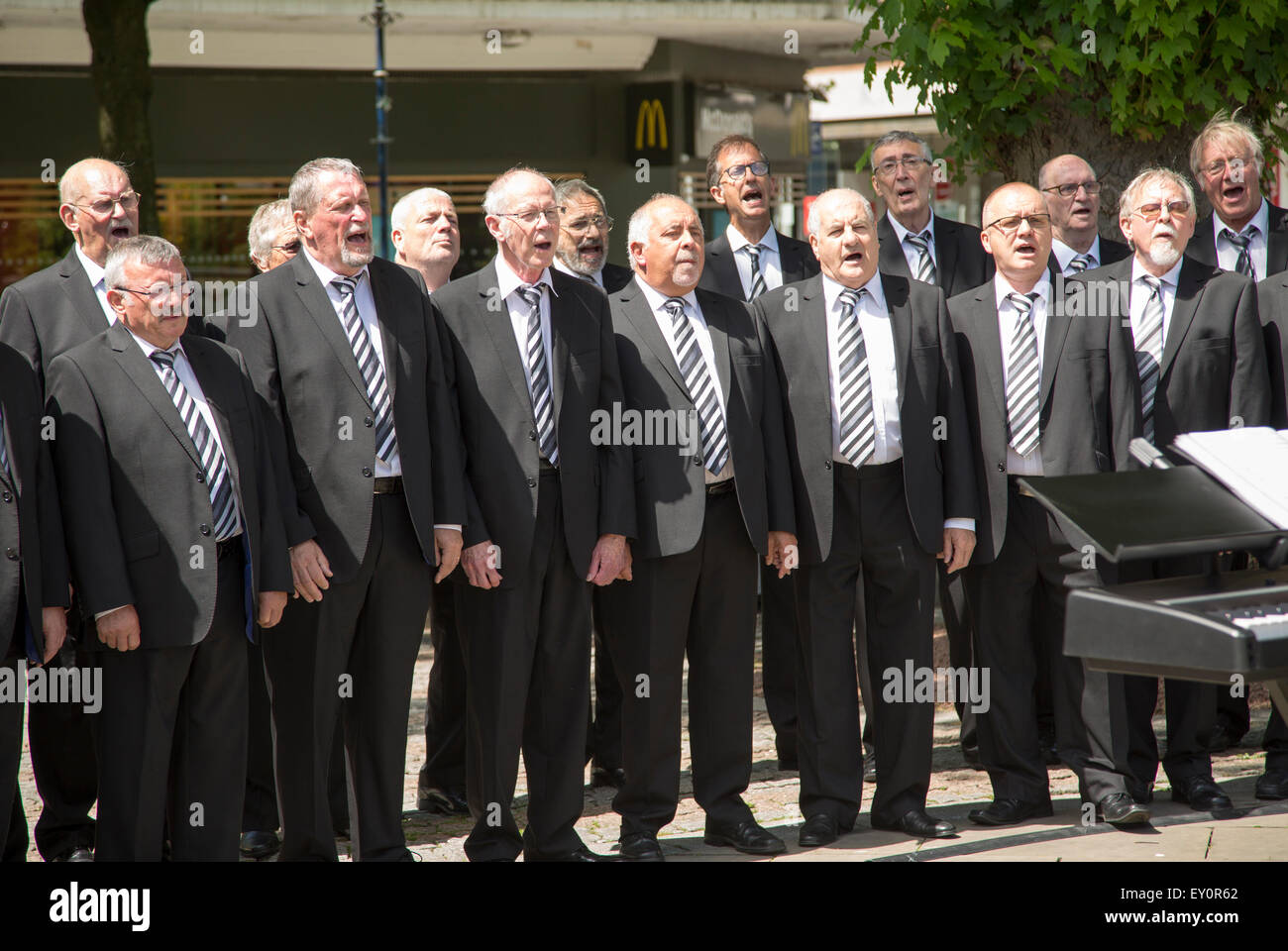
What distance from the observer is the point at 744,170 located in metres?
7.36

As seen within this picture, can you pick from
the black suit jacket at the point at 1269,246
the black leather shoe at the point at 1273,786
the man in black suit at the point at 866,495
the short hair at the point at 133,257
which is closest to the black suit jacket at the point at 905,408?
the man in black suit at the point at 866,495

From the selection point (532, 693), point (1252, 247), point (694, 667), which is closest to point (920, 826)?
point (694, 667)

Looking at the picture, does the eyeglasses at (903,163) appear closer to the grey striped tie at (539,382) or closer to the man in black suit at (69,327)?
the grey striped tie at (539,382)

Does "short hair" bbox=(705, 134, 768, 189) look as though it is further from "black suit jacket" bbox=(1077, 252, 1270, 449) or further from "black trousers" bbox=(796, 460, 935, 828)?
"black trousers" bbox=(796, 460, 935, 828)

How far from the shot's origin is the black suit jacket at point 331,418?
5.17 metres

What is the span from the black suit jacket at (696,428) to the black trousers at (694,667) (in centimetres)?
10

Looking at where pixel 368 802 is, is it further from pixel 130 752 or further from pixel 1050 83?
pixel 1050 83

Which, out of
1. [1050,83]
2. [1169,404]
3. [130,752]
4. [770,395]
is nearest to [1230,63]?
[1050,83]

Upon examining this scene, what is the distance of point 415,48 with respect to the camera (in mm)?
18594

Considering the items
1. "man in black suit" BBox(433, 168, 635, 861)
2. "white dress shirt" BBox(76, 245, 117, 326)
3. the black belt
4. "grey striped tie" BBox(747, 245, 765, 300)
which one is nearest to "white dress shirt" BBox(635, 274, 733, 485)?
"man in black suit" BBox(433, 168, 635, 861)

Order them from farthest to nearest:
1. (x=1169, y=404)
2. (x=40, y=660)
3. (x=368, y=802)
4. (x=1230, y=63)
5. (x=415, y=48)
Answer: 1. (x=415, y=48)
2. (x=1230, y=63)
3. (x=1169, y=404)
4. (x=368, y=802)
5. (x=40, y=660)

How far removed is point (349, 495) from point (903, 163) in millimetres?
3488

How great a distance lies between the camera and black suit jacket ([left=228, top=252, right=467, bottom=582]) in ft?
17.0

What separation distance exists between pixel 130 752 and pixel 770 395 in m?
2.64
